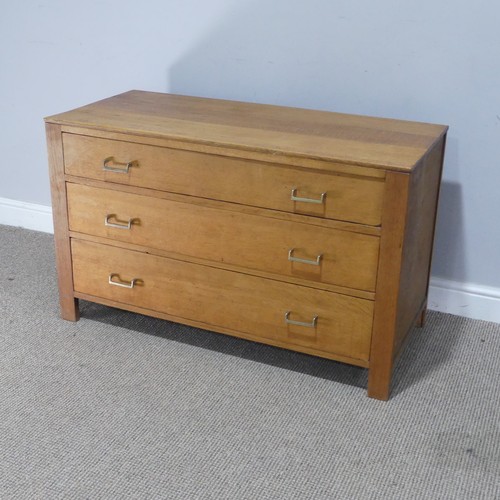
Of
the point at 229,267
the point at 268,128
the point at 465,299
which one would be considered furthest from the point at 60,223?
the point at 465,299

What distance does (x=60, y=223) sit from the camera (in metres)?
2.12

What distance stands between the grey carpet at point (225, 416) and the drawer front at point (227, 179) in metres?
0.45

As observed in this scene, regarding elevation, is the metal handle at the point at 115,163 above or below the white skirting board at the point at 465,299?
above

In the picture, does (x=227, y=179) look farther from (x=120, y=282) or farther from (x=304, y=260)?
(x=120, y=282)

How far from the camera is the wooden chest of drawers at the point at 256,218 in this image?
175 centimetres

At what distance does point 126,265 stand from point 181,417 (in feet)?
1.55

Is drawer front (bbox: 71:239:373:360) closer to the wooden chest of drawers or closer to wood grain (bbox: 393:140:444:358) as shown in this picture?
the wooden chest of drawers

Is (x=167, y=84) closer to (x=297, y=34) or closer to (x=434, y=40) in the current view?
(x=297, y=34)

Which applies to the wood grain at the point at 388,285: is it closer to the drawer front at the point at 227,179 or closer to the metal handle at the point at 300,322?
the drawer front at the point at 227,179

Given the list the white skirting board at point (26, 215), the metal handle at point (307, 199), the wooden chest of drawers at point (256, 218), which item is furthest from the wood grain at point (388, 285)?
the white skirting board at point (26, 215)

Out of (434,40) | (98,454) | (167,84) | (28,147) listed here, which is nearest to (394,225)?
(434,40)

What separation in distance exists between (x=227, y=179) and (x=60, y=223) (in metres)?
0.55

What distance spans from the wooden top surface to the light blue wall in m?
0.13

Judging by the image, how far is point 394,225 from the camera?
1.71 metres
